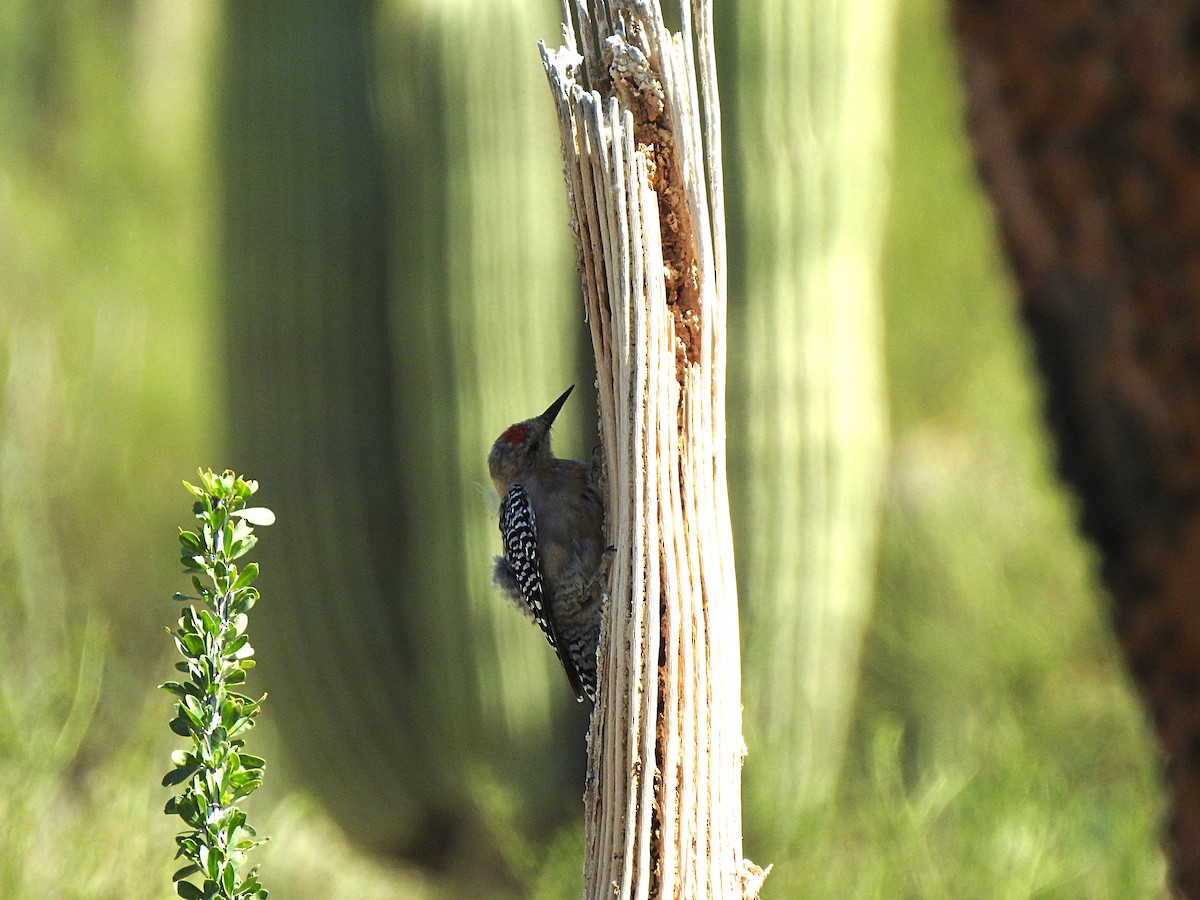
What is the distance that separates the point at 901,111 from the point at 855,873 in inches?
147

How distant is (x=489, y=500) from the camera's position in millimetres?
3756

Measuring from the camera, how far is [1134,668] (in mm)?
1640

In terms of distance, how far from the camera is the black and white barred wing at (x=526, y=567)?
313 centimetres

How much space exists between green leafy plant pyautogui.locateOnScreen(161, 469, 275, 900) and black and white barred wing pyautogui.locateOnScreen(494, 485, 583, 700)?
1811mm

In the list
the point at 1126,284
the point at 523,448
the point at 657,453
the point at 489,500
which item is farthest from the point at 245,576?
the point at 489,500

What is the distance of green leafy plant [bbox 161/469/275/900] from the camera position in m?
1.26

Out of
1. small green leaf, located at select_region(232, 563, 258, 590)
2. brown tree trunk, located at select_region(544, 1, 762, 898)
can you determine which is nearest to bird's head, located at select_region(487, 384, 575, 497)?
brown tree trunk, located at select_region(544, 1, 762, 898)

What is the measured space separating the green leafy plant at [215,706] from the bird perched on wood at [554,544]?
176cm

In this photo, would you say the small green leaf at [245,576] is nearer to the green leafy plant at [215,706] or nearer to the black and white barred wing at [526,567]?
the green leafy plant at [215,706]

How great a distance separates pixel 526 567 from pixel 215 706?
190cm

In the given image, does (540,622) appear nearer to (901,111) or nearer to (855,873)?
(855,873)

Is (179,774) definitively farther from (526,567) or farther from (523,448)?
(523,448)

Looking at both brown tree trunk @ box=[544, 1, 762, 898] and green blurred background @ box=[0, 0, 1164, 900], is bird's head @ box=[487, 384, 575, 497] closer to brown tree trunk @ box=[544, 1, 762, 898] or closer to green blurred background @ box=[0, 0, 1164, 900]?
green blurred background @ box=[0, 0, 1164, 900]

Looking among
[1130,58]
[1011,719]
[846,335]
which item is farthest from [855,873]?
[1130,58]
